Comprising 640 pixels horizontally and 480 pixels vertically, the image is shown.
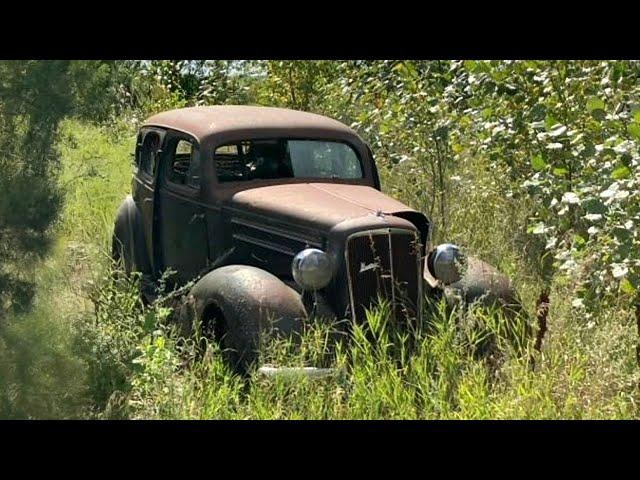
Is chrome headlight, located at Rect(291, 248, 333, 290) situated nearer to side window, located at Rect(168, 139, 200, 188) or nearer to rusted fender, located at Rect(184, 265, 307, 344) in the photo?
rusted fender, located at Rect(184, 265, 307, 344)

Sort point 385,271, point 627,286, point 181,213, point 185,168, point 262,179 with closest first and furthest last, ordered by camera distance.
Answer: point 627,286 → point 385,271 → point 262,179 → point 181,213 → point 185,168

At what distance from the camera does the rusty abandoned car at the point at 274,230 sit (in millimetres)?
5500

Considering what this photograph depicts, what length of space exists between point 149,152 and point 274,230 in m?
1.95

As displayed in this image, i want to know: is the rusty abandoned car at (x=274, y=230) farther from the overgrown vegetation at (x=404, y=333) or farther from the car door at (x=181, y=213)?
the overgrown vegetation at (x=404, y=333)

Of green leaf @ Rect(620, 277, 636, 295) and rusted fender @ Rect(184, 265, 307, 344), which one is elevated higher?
green leaf @ Rect(620, 277, 636, 295)

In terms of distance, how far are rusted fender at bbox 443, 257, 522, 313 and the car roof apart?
1.41m

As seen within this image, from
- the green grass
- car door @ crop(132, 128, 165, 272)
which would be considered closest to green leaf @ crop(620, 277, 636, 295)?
the green grass

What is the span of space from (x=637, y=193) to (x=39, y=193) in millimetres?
2766

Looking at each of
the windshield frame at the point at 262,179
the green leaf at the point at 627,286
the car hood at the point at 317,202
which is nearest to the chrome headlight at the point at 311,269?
the car hood at the point at 317,202

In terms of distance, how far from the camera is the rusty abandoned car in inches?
217

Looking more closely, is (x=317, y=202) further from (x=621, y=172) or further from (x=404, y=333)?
(x=621, y=172)

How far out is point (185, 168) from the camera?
7.21 meters

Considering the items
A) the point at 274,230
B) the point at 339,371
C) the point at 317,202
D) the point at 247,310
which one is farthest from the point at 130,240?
the point at 339,371
